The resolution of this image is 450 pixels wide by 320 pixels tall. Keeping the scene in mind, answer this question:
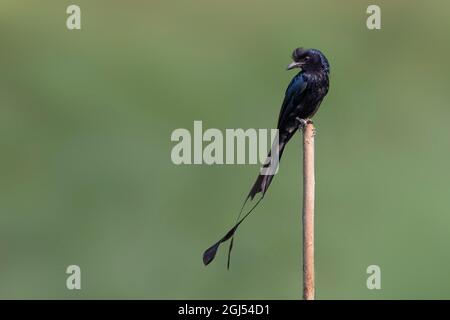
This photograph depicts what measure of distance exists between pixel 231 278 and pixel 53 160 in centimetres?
388

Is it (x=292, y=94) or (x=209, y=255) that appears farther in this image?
(x=292, y=94)

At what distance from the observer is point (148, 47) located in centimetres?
1750

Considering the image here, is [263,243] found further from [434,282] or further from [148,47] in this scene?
[148,47]

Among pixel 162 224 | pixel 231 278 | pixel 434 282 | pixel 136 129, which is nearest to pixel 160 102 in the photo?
pixel 136 129

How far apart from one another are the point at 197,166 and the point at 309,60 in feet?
23.7

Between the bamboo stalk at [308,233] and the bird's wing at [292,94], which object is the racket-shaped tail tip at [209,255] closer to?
the bamboo stalk at [308,233]

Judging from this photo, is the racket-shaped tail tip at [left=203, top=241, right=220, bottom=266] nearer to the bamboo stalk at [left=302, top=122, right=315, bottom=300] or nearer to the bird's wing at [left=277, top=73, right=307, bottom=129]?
the bamboo stalk at [left=302, top=122, right=315, bottom=300]

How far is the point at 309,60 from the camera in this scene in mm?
7055

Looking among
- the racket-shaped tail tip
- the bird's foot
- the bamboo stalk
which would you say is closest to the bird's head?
the bird's foot

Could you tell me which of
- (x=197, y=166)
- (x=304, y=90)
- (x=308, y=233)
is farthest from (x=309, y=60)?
(x=197, y=166)

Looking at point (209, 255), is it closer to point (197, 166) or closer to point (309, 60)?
point (309, 60)

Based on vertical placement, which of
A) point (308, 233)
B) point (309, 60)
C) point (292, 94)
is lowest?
point (308, 233)

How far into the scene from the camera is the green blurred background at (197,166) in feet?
42.3

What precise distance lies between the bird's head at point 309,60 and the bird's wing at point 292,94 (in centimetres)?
9
